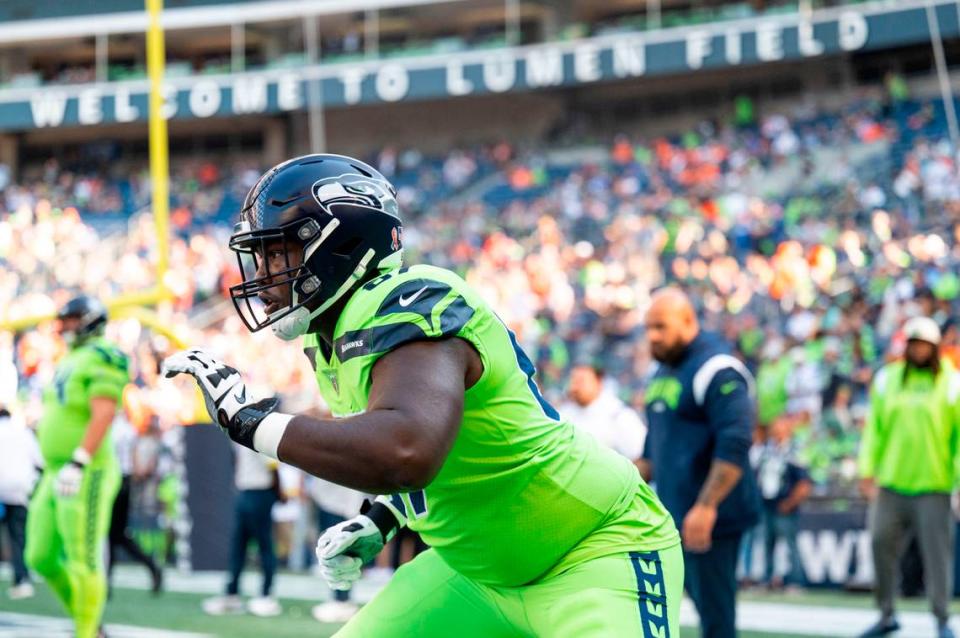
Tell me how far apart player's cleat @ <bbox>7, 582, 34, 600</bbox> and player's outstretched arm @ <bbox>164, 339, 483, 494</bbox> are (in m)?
8.84

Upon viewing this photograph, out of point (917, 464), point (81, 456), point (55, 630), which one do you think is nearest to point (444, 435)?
point (81, 456)

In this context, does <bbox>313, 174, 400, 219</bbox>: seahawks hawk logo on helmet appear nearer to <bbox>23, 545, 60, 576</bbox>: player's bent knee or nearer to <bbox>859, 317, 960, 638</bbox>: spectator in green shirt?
<bbox>23, 545, 60, 576</bbox>: player's bent knee

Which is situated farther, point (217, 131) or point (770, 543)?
point (217, 131)

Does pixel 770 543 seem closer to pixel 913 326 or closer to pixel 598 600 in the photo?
pixel 913 326

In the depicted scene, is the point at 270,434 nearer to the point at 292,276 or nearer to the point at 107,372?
the point at 292,276

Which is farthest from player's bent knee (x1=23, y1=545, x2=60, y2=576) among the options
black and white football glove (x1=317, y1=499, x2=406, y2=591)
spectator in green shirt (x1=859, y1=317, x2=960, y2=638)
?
spectator in green shirt (x1=859, y1=317, x2=960, y2=638)

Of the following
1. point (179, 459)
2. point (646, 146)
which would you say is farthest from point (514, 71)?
point (179, 459)

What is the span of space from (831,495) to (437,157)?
19.4 metres

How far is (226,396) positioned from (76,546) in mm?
4417

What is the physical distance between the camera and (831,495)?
1137 centimetres

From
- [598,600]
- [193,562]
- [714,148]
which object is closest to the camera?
[598,600]

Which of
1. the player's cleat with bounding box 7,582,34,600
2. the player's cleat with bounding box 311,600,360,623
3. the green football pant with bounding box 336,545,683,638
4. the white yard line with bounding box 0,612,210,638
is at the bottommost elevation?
the player's cleat with bounding box 7,582,34,600

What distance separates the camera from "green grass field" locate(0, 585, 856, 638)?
8.42 m

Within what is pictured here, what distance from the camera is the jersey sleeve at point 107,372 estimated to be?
6863 mm
